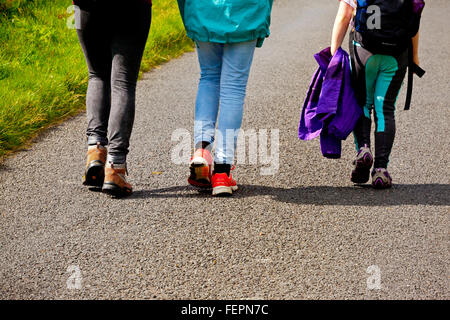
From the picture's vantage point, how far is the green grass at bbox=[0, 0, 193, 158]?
5527 mm

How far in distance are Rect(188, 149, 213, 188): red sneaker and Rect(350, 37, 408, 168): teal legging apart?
110cm

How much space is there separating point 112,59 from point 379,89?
177 cm

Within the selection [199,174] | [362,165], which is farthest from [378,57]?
[199,174]

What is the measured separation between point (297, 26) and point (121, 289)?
367 inches

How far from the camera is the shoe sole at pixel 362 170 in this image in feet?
14.2

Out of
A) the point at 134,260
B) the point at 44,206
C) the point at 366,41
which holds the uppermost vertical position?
the point at 366,41

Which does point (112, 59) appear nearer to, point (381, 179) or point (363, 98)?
point (363, 98)

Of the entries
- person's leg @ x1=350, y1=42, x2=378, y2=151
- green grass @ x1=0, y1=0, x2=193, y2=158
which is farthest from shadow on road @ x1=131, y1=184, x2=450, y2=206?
green grass @ x1=0, y1=0, x2=193, y2=158

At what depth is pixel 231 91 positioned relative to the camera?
4.07 metres

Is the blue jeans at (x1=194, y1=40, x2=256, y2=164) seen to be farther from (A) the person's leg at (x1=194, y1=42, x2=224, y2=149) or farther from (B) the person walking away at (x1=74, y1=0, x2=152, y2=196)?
(B) the person walking away at (x1=74, y1=0, x2=152, y2=196)

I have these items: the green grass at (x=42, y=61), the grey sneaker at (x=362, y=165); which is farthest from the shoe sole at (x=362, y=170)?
the green grass at (x=42, y=61)

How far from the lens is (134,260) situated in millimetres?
3262

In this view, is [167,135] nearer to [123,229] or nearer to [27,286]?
[123,229]
